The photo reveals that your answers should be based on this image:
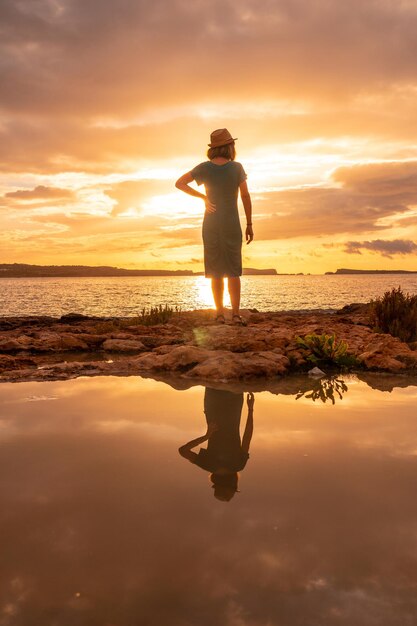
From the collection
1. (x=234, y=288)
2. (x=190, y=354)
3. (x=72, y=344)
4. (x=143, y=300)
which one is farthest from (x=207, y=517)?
(x=143, y=300)

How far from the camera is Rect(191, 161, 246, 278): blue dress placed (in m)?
7.56

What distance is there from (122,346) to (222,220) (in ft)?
7.90

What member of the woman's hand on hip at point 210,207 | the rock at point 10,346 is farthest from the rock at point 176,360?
the rock at point 10,346

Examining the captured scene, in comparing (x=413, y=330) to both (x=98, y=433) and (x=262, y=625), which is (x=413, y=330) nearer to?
(x=98, y=433)

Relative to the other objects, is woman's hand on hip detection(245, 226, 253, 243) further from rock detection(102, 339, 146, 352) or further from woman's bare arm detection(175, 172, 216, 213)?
rock detection(102, 339, 146, 352)

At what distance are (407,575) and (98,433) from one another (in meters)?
2.18

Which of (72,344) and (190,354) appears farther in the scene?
(72,344)

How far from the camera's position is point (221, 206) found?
7.66m

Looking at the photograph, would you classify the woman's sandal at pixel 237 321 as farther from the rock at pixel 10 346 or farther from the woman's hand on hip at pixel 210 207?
the rock at pixel 10 346

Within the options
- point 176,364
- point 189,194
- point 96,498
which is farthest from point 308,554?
point 189,194

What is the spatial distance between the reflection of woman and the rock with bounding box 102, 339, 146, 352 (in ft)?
11.9

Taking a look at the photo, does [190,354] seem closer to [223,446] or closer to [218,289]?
[218,289]

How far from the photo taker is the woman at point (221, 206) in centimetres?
755

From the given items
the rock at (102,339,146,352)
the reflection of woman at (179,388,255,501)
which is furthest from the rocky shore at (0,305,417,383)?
the reflection of woman at (179,388,255,501)
